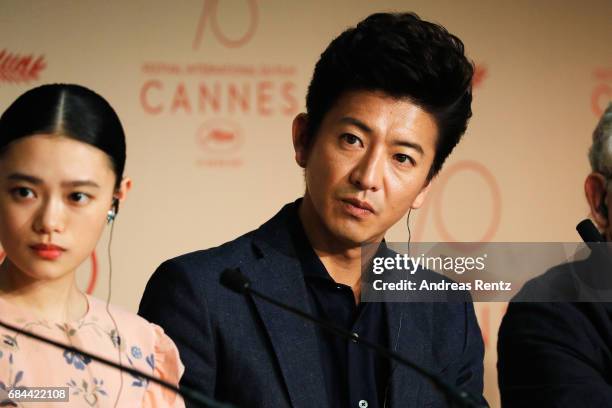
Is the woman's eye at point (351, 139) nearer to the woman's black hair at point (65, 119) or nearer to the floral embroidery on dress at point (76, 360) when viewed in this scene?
Result: the woman's black hair at point (65, 119)

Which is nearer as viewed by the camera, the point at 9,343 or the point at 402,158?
the point at 9,343

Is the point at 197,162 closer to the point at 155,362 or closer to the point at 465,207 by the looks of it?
the point at 465,207

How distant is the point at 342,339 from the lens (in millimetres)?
1795

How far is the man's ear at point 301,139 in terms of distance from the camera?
1.90 meters

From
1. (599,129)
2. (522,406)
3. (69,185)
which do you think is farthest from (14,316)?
(599,129)

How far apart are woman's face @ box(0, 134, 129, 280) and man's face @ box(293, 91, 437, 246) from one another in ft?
1.70

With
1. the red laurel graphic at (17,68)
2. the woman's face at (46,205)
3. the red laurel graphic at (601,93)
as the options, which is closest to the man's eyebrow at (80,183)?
the woman's face at (46,205)

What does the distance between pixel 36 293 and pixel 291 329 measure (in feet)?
1.67

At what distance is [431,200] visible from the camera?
2736mm

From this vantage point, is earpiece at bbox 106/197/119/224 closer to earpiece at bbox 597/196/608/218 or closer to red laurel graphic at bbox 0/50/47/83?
earpiece at bbox 597/196/608/218

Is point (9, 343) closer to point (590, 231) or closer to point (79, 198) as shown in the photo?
point (79, 198)

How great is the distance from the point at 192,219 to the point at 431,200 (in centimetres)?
69

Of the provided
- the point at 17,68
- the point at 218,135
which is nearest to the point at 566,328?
the point at 218,135

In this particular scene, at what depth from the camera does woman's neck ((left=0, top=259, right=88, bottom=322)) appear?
1373mm
